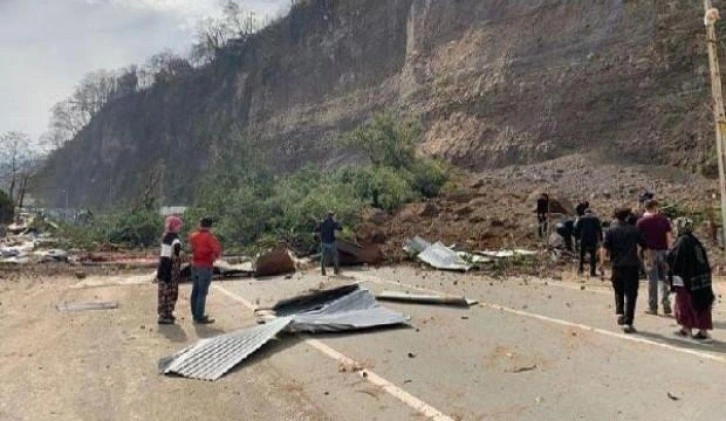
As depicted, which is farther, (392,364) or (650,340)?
(650,340)

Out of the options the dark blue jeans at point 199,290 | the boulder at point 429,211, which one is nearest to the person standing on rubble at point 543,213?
the boulder at point 429,211

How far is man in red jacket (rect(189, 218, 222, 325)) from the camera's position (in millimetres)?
10797

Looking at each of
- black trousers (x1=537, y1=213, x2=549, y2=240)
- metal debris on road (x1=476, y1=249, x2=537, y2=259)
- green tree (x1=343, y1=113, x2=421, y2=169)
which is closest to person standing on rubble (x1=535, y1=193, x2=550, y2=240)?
black trousers (x1=537, y1=213, x2=549, y2=240)

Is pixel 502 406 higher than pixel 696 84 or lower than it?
lower


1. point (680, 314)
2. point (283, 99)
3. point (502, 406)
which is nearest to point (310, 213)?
point (680, 314)

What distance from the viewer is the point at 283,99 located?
74938 millimetres

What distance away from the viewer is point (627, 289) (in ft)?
30.0

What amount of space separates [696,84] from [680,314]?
1144 inches

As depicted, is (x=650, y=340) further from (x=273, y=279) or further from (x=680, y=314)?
(x=273, y=279)

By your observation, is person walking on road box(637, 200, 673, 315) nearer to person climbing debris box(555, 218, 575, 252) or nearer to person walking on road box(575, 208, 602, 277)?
person walking on road box(575, 208, 602, 277)

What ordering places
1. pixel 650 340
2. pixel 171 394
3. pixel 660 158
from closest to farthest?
1. pixel 171 394
2. pixel 650 340
3. pixel 660 158

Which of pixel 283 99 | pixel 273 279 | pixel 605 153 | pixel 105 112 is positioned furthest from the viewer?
pixel 105 112

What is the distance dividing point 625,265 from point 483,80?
3649 centimetres

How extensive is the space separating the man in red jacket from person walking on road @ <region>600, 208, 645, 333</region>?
592 centimetres
